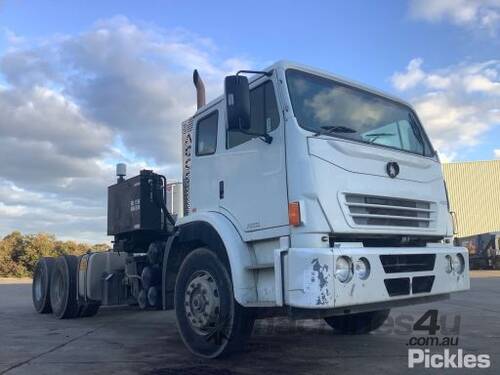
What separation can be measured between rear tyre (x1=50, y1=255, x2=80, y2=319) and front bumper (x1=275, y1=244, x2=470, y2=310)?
6373 millimetres

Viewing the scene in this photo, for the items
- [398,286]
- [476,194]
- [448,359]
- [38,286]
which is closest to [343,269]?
[398,286]

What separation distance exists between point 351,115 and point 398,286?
1.84 metres

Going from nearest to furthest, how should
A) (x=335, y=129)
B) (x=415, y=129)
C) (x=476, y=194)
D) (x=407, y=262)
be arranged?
(x=407, y=262) → (x=335, y=129) → (x=415, y=129) → (x=476, y=194)

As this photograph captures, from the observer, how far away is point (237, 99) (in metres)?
5.02

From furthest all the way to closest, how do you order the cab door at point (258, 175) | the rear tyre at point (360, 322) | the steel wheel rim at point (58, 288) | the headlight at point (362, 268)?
Result: the steel wheel rim at point (58, 288), the rear tyre at point (360, 322), the cab door at point (258, 175), the headlight at point (362, 268)

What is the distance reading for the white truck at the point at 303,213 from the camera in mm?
4742

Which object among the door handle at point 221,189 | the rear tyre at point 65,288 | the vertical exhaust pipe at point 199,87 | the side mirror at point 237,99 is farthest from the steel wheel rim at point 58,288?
the side mirror at point 237,99

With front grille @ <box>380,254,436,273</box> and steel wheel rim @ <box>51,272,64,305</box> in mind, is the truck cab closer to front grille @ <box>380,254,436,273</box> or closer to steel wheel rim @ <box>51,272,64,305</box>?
front grille @ <box>380,254,436,273</box>

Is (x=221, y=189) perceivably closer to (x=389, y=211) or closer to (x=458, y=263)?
(x=389, y=211)

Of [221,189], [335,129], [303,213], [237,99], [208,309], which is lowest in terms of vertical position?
[208,309]

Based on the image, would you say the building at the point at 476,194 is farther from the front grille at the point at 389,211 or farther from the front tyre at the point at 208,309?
the front tyre at the point at 208,309

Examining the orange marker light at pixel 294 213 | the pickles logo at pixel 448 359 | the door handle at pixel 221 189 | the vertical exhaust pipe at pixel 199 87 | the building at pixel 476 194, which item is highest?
the building at pixel 476 194

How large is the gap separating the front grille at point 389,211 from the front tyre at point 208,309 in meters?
1.50

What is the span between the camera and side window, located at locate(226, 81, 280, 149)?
539 cm
